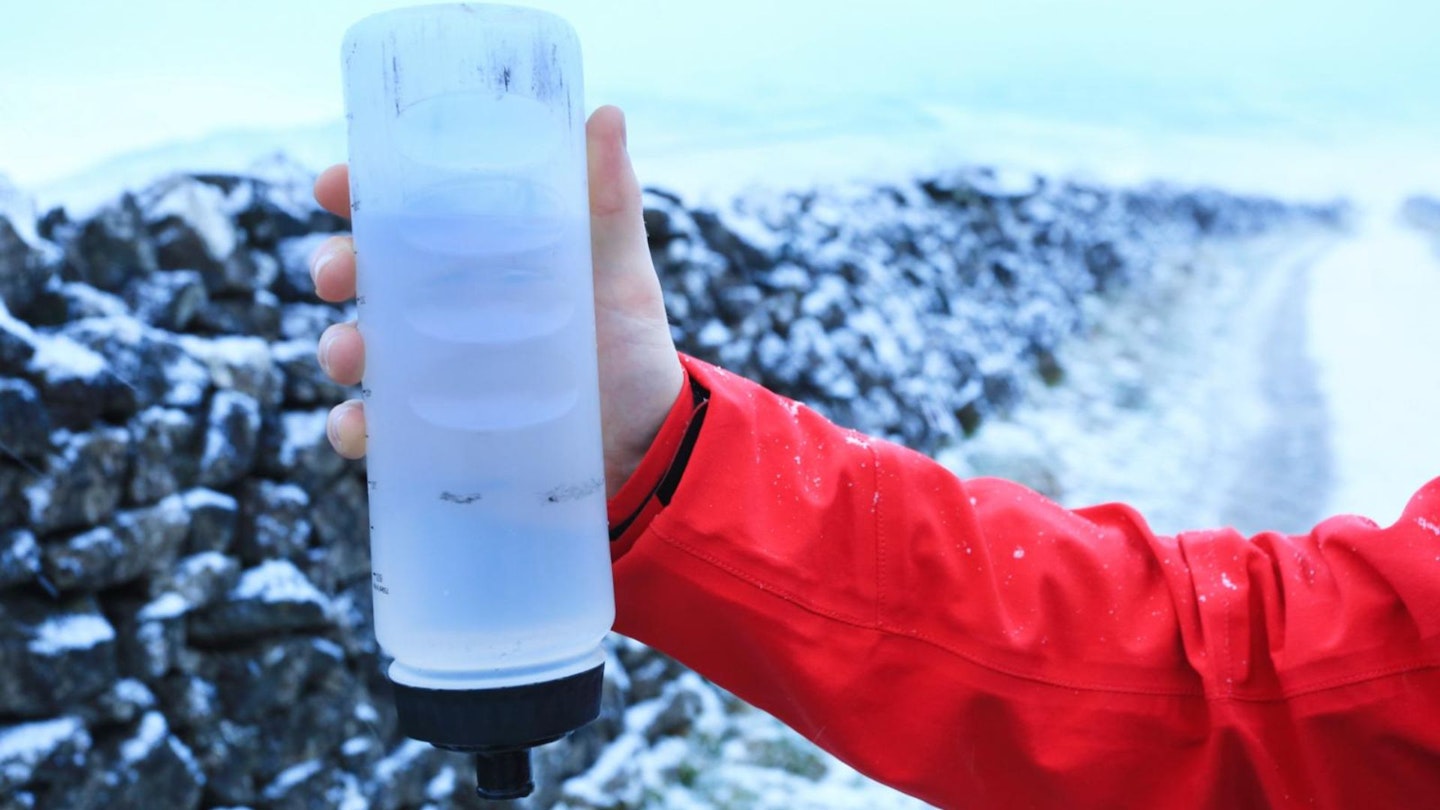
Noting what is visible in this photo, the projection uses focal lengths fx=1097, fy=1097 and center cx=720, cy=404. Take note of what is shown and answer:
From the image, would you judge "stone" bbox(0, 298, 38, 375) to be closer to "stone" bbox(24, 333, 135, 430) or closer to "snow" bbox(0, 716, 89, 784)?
"stone" bbox(24, 333, 135, 430)

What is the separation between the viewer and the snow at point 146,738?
2021 mm

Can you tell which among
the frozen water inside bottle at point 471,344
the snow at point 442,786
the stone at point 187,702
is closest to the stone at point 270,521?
the stone at point 187,702

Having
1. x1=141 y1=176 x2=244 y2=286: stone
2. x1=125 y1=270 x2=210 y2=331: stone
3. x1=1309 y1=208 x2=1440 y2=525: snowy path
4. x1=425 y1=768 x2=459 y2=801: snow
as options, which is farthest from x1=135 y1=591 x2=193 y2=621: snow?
x1=1309 y1=208 x2=1440 y2=525: snowy path

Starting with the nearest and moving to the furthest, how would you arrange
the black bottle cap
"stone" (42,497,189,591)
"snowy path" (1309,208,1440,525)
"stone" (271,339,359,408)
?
the black bottle cap, "stone" (42,497,189,591), "stone" (271,339,359,408), "snowy path" (1309,208,1440,525)

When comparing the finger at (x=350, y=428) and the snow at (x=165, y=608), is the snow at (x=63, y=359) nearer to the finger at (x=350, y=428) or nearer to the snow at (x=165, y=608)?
the snow at (x=165, y=608)

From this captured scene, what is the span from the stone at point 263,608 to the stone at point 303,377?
1.18 ft

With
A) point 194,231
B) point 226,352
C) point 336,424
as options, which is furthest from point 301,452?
point 336,424

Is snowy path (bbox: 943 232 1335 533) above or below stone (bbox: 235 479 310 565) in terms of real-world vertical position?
below

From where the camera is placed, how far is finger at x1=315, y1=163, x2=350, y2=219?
121 centimetres

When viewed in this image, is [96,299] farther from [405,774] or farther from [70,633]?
[405,774]

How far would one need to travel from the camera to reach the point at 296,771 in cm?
231

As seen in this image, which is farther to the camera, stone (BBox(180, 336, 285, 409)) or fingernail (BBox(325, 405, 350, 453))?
stone (BBox(180, 336, 285, 409))

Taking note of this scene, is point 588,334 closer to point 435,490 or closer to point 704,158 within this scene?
point 435,490

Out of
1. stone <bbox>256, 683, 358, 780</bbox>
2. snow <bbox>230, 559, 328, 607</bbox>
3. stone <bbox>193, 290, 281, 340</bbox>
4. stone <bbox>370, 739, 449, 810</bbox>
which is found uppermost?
stone <bbox>193, 290, 281, 340</bbox>
